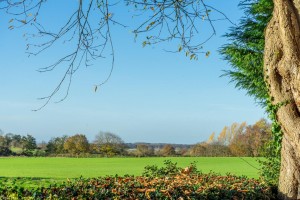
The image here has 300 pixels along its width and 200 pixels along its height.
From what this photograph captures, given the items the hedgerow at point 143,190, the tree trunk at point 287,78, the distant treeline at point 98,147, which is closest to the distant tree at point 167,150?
the distant treeline at point 98,147

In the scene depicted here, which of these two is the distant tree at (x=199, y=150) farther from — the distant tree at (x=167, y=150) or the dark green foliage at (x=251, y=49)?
the dark green foliage at (x=251, y=49)

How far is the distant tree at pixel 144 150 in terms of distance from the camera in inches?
1121

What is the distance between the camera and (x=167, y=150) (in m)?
29.8

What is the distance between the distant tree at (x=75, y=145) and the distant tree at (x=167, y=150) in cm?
479

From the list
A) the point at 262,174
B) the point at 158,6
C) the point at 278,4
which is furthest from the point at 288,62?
the point at 262,174

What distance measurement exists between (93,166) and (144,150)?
6437 mm

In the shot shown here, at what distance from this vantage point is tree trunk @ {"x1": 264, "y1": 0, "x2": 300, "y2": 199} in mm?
10203

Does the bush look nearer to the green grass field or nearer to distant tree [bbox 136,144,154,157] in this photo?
the green grass field

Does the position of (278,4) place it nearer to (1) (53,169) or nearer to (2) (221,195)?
(2) (221,195)

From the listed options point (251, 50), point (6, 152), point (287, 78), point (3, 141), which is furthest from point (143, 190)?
point (6, 152)

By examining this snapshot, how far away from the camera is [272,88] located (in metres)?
10.9

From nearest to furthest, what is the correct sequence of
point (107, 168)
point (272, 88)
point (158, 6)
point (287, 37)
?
point (158, 6) < point (287, 37) < point (272, 88) < point (107, 168)

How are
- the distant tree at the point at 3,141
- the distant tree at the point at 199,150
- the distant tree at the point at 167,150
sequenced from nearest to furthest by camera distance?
the distant tree at the point at 3,141 → the distant tree at the point at 199,150 → the distant tree at the point at 167,150

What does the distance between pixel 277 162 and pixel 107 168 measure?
1049cm
